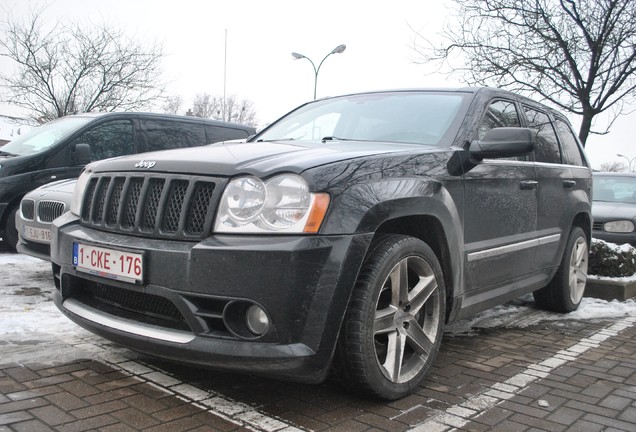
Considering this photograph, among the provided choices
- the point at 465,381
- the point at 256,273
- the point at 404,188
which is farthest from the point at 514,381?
the point at 256,273

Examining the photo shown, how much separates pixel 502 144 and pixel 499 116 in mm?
860

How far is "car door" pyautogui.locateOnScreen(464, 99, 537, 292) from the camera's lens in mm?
3482

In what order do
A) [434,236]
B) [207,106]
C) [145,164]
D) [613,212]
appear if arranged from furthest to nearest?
[207,106] < [613,212] < [434,236] < [145,164]

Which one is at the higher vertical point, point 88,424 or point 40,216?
point 40,216

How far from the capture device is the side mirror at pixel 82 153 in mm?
6824

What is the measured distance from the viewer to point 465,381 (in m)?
3.31

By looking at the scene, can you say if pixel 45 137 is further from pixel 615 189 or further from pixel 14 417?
pixel 615 189

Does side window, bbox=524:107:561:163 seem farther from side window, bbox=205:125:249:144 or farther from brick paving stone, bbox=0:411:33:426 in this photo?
side window, bbox=205:125:249:144

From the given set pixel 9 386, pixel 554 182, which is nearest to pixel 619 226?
pixel 554 182

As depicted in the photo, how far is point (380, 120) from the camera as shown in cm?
392

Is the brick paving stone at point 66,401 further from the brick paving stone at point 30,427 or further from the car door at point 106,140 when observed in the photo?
the car door at point 106,140

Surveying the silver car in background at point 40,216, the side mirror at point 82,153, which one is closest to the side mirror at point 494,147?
the silver car in background at point 40,216

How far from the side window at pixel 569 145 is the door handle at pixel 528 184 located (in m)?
1.02

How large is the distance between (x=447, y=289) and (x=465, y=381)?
53 cm
